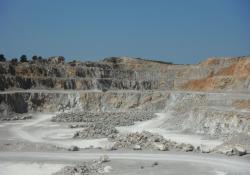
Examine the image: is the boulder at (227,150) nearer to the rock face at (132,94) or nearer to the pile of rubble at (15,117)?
the rock face at (132,94)

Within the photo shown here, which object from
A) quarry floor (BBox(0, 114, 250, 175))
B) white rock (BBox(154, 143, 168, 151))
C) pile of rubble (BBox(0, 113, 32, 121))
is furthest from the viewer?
pile of rubble (BBox(0, 113, 32, 121))

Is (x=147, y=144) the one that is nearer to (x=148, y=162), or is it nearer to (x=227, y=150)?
(x=148, y=162)

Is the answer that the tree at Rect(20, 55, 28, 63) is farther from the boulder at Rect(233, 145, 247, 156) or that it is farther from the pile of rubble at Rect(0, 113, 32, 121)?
the boulder at Rect(233, 145, 247, 156)

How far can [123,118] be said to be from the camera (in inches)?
2594

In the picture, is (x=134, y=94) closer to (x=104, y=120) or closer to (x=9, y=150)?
(x=104, y=120)

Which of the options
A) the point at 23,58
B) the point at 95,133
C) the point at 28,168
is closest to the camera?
the point at 28,168

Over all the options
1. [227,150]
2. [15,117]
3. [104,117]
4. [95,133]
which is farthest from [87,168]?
[15,117]

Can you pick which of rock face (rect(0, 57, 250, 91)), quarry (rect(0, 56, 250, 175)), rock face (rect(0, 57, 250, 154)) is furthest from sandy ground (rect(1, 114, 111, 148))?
rock face (rect(0, 57, 250, 91))

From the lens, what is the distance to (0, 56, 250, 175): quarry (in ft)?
106

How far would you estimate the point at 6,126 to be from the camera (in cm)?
6112

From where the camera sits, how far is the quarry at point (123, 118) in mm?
32438

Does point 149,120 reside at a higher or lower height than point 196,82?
lower

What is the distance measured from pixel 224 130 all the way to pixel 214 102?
16.0 m

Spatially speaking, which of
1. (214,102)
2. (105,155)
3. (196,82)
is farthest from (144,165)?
(196,82)
